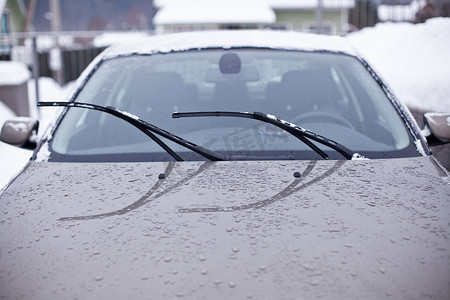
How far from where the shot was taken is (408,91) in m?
5.97

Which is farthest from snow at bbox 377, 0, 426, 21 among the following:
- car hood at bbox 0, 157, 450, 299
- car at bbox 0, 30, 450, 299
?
car hood at bbox 0, 157, 450, 299

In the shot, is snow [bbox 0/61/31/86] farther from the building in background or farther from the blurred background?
the building in background

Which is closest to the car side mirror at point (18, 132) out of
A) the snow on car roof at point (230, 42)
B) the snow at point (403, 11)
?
the snow on car roof at point (230, 42)

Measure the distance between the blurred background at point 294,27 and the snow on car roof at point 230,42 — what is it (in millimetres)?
239

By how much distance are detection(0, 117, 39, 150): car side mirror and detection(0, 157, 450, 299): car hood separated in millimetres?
395

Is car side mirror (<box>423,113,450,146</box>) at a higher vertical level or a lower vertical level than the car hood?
higher

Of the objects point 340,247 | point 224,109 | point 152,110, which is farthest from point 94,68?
point 340,247

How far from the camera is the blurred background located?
232 inches

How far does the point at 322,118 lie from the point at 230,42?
613 millimetres

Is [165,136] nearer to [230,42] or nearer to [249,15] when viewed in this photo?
[230,42]

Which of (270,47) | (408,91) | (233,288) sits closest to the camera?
(233,288)

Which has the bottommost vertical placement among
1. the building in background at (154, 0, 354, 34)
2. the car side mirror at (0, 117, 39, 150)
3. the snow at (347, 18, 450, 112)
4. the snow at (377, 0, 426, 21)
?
the building in background at (154, 0, 354, 34)

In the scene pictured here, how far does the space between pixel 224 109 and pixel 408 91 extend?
3.95 metres

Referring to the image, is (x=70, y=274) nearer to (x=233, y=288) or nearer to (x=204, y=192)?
(x=233, y=288)
